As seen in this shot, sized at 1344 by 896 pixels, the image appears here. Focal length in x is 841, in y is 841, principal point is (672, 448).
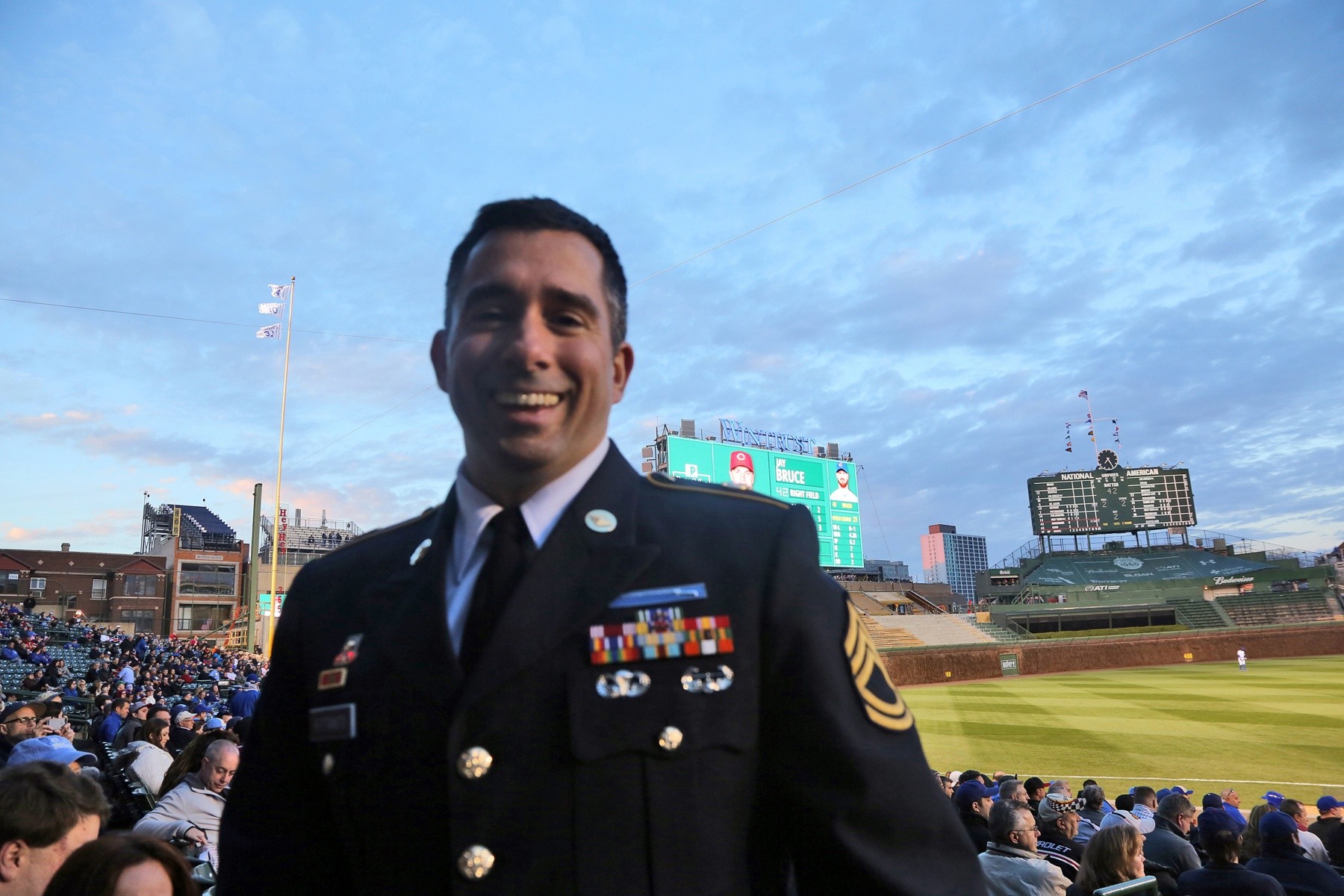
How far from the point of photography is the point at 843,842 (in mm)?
1265

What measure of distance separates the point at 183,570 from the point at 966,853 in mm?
75202

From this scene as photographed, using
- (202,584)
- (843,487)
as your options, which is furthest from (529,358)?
(202,584)

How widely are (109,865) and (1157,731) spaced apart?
81.8ft

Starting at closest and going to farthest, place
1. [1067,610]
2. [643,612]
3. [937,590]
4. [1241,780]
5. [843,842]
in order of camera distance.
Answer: [843,842], [643,612], [1241,780], [1067,610], [937,590]

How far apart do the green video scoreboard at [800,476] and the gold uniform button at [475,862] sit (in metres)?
41.6

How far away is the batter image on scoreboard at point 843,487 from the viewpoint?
1945 inches

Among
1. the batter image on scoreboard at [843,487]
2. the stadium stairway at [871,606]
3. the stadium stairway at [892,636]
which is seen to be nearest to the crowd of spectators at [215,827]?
the batter image on scoreboard at [843,487]

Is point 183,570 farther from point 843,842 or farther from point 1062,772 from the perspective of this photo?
point 843,842

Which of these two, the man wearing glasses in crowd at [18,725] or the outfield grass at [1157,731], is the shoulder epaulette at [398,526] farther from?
the outfield grass at [1157,731]

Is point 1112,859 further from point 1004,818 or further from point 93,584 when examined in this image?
point 93,584

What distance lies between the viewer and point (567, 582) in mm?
1541

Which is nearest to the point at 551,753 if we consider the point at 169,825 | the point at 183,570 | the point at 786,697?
the point at 786,697

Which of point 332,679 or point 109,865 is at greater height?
point 332,679

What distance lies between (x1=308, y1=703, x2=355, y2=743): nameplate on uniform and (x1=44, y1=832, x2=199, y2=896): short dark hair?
1.40 metres
